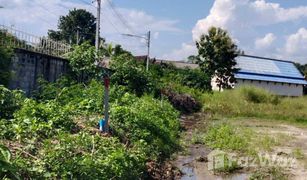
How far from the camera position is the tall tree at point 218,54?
40.2 metres

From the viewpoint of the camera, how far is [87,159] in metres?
6.32

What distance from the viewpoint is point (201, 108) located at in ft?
98.3

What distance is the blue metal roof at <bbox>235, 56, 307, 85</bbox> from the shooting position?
51.8 m

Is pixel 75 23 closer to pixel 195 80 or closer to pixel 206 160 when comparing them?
pixel 195 80

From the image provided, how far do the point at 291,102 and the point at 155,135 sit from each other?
22684 millimetres

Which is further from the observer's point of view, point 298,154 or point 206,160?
point 298,154

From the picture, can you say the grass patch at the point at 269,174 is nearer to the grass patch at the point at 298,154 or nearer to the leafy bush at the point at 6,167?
the grass patch at the point at 298,154

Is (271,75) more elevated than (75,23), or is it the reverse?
(75,23)

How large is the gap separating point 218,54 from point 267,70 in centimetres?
1711

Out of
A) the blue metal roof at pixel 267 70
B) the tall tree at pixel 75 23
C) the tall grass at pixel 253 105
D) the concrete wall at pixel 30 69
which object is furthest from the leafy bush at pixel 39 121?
the tall tree at pixel 75 23

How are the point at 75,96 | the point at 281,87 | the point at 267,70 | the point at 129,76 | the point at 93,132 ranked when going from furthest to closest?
the point at 281,87
the point at 267,70
the point at 129,76
the point at 75,96
the point at 93,132

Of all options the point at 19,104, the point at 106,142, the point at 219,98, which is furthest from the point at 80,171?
the point at 219,98

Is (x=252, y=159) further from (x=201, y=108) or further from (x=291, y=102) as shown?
(x=291, y=102)

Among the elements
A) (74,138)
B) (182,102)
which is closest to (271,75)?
(182,102)
